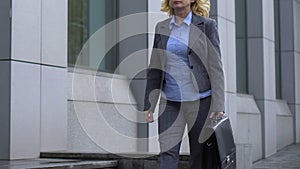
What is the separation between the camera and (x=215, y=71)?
5.55m

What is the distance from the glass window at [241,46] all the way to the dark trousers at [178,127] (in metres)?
10.5

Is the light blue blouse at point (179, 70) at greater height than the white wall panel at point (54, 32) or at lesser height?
lesser

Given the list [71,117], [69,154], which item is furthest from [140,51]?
[69,154]

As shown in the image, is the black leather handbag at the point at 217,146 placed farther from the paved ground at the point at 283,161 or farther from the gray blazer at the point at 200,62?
the paved ground at the point at 283,161

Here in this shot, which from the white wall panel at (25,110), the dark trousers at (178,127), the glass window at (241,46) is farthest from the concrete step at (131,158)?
the glass window at (241,46)

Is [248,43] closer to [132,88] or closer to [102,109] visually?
[132,88]

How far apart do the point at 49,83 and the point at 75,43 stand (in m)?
1.87

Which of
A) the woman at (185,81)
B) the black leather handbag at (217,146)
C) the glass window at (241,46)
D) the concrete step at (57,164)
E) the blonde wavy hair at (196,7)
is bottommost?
the concrete step at (57,164)

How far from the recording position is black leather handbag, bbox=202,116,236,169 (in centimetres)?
529

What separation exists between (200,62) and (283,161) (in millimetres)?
9635

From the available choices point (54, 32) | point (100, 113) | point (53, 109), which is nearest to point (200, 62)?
point (53, 109)

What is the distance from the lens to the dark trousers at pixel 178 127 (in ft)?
18.2

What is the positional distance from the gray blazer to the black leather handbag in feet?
0.56

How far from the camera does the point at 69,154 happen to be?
8.08 metres
